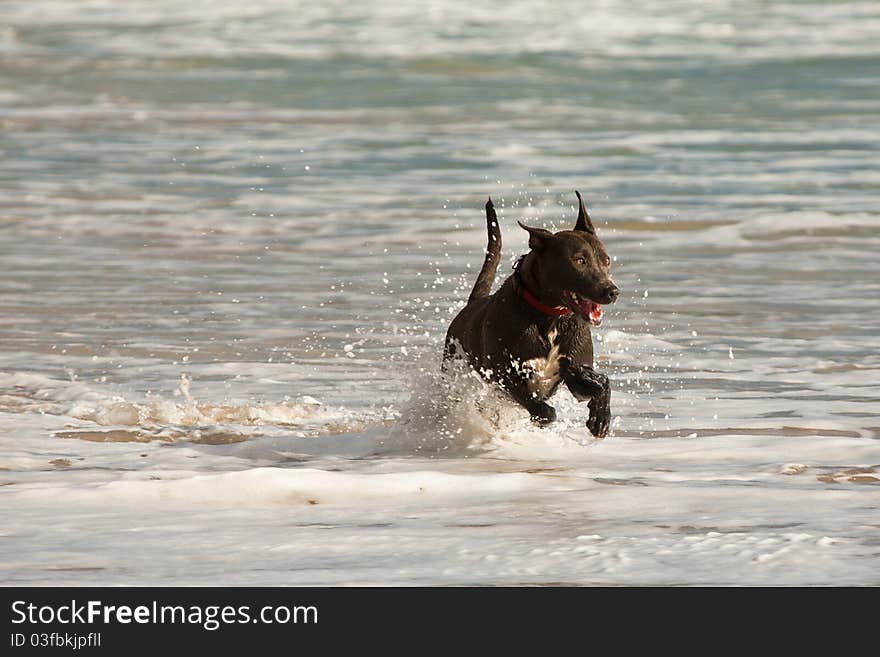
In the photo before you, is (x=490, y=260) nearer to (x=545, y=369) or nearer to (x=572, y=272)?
(x=545, y=369)

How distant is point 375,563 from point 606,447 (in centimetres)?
192

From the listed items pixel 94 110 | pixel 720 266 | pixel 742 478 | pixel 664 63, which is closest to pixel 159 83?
pixel 94 110

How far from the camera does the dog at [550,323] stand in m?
6.46

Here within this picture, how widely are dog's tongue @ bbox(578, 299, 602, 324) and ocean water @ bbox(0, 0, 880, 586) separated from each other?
53cm

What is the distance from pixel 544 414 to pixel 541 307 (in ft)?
1.32

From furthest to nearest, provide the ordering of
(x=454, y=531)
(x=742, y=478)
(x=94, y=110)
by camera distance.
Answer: (x=94, y=110), (x=742, y=478), (x=454, y=531)

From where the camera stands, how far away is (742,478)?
6184 mm

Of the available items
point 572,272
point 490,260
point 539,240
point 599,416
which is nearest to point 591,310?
point 572,272

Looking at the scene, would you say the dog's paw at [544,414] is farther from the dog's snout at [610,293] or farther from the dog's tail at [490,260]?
the dog's tail at [490,260]

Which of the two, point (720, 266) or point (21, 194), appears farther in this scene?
point (21, 194)

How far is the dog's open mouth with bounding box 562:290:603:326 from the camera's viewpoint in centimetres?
643

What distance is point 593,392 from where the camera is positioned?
21.7 feet

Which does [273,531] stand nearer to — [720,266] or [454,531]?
[454,531]

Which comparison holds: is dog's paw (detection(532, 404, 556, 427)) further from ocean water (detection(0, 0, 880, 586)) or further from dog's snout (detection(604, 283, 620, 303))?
dog's snout (detection(604, 283, 620, 303))
